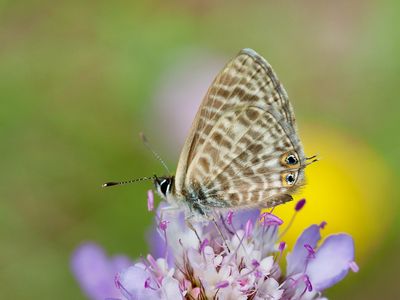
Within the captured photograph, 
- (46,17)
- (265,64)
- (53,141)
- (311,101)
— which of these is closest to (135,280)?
(265,64)

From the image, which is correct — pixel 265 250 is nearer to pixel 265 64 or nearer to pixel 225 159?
pixel 225 159

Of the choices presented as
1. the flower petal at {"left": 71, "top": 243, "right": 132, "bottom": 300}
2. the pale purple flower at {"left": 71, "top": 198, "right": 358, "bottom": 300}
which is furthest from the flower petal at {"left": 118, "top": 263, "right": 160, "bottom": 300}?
the flower petal at {"left": 71, "top": 243, "right": 132, "bottom": 300}

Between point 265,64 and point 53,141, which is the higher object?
point 265,64

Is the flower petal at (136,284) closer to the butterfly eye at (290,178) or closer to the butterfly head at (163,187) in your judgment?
the butterfly head at (163,187)

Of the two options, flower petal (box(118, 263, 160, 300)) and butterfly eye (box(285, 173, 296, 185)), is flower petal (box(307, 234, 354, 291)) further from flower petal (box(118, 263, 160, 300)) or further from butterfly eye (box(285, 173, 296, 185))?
flower petal (box(118, 263, 160, 300))

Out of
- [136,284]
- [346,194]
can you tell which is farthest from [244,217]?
[346,194]

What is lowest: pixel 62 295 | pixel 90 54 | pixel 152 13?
pixel 62 295

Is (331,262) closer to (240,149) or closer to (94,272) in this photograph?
(240,149)
